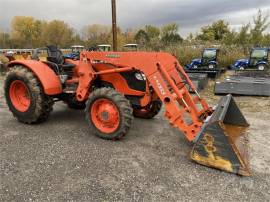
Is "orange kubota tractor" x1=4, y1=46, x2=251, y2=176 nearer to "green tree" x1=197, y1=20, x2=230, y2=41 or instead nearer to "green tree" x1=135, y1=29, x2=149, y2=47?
"green tree" x1=135, y1=29, x2=149, y2=47

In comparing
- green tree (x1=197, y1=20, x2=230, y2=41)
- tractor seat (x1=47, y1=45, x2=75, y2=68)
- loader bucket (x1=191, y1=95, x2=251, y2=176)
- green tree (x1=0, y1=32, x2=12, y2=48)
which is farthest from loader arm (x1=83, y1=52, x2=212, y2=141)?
green tree (x1=0, y1=32, x2=12, y2=48)

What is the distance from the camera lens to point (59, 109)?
6602 millimetres

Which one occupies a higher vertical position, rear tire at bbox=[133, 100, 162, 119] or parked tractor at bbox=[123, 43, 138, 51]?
parked tractor at bbox=[123, 43, 138, 51]

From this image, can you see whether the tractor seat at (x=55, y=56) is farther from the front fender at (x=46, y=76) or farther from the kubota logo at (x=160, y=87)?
the kubota logo at (x=160, y=87)

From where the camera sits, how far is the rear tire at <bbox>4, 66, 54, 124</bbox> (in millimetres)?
5020

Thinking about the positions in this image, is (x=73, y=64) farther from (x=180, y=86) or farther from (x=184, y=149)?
(x=184, y=149)

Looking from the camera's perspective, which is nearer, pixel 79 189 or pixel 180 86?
pixel 79 189

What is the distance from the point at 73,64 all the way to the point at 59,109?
153cm

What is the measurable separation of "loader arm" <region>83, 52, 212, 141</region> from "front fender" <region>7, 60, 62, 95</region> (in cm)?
95

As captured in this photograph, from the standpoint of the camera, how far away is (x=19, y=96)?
5.60m

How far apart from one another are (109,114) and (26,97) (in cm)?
211

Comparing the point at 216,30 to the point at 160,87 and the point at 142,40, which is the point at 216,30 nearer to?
the point at 142,40

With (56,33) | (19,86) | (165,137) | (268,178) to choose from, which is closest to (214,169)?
(268,178)

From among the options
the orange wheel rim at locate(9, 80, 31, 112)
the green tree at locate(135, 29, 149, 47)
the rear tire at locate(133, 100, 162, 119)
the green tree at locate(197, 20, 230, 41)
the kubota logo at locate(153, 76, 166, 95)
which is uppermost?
the green tree at locate(197, 20, 230, 41)
